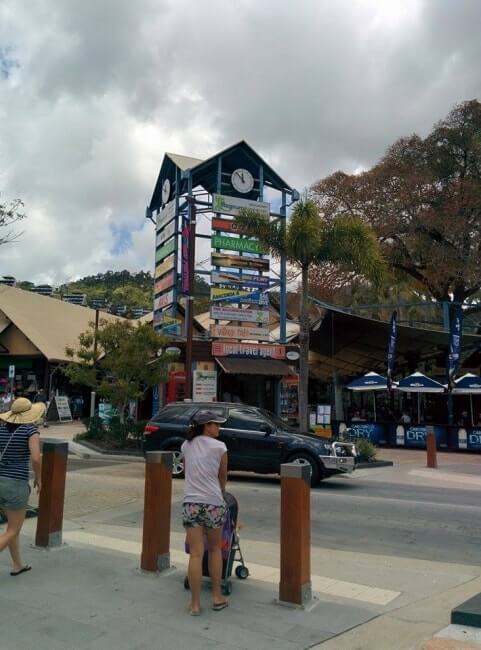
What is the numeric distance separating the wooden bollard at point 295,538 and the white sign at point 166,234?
80.3ft

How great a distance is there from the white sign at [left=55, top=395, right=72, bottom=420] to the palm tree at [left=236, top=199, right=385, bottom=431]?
16.0 meters

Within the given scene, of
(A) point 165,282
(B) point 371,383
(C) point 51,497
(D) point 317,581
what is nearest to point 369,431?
(B) point 371,383

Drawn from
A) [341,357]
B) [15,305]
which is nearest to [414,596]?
[341,357]

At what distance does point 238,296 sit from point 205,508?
22649 millimetres

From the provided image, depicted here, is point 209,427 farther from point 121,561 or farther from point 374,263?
point 374,263

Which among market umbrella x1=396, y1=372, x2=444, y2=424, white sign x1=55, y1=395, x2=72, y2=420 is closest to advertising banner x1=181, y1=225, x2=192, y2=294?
market umbrella x1=396, y1=372, x2=444, y2=424

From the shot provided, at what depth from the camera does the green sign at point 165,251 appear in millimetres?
29266

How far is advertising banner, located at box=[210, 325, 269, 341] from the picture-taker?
2739 cm

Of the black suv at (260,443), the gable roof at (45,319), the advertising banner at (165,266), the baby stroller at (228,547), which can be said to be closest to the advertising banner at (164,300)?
the advertising banner at (165,266)

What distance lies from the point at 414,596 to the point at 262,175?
26.8 m

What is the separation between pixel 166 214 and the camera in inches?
1193

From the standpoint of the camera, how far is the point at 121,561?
21.6 feet

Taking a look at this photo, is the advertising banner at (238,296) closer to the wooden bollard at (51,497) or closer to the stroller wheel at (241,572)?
the wooden bollard at (51,497)

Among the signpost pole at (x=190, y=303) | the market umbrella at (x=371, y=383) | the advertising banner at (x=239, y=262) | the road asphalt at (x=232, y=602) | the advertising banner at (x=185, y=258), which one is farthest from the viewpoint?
the advertising banner at (x=239, y=262)
